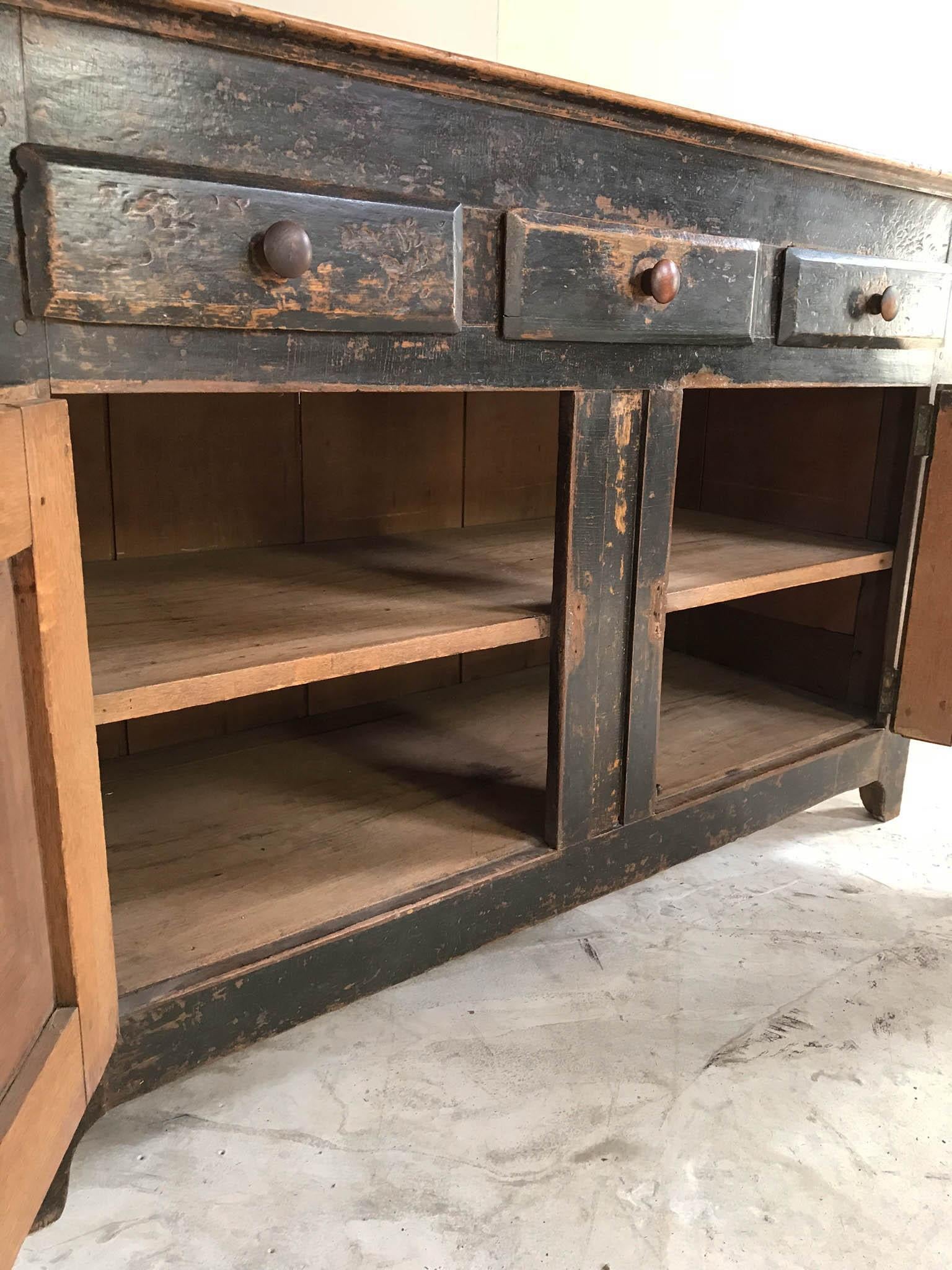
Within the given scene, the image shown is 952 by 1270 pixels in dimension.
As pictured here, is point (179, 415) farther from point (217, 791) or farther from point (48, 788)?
point (48, 788)

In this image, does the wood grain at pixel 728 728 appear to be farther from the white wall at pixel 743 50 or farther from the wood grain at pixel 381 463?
the white wall at pixel 743 50

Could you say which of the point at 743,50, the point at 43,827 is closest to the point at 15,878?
the point at 43,827

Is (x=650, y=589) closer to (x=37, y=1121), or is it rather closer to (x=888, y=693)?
(x=888, y=693)

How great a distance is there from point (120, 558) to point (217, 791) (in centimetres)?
36

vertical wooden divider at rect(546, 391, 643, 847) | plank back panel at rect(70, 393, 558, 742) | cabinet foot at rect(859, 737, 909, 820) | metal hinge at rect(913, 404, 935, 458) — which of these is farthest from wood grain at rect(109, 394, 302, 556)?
cabinet foot at rect(859, 737, 909, 820)

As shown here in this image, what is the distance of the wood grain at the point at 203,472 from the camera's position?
133 cm

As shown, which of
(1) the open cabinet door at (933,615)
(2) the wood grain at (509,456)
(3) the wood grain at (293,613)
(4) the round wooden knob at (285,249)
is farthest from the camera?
(2) the wood grain at (509,456)

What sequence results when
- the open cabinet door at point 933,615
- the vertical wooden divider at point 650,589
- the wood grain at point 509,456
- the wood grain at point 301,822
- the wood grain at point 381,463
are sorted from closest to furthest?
the wood grain at point 301,822 < the vertical wooden divider at point 650,589 < the open cabinet door at point 933,615 < the wood grain at point 381,463 < the wood grain at point 509,456

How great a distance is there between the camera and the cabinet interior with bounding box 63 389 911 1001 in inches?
40.3

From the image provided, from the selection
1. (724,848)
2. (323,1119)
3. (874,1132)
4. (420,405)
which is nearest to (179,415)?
(420,405)

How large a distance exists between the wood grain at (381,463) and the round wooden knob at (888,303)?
0.69m

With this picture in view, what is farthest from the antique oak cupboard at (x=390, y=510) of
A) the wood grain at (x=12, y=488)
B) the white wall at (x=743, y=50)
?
the white wall at (x=743, y=50)

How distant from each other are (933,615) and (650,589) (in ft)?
1.73

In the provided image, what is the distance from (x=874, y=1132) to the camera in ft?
3.15
